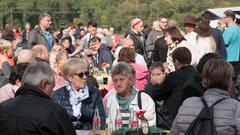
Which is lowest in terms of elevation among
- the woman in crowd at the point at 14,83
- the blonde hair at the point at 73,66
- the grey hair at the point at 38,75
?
the woman in crowd at the point at 14,83

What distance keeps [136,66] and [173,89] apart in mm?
2499

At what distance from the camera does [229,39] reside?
47.8 feet

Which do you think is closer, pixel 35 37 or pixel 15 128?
pixel 15 128

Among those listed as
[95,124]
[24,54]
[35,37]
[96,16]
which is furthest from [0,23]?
[95,124]

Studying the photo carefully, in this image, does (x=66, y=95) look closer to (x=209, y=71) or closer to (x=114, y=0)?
(x=209, y=71)

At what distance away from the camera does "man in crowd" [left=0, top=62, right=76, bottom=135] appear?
4531 mm

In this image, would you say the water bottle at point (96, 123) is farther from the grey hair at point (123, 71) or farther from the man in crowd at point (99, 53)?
the man in crowd at point (99, 53)

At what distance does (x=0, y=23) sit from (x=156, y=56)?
81.2 feet

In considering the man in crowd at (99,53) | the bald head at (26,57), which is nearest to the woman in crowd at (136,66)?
the bald head at (26,57)

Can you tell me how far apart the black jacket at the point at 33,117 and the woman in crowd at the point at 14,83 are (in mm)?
2890

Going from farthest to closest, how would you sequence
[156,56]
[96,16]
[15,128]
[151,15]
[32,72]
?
[96,16]
[151,15]
[156,56]
[32,72]
[15,128]

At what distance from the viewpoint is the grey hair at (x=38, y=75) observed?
4840 millimetres

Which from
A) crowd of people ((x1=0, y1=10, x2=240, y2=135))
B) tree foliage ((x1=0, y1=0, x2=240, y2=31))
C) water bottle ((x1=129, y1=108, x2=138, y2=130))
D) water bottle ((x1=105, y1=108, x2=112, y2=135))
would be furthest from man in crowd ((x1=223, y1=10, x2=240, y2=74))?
tree foliage ((x1=0, y1=0, x2=240, y2=31))

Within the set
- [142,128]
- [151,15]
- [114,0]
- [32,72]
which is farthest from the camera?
[114,0]
